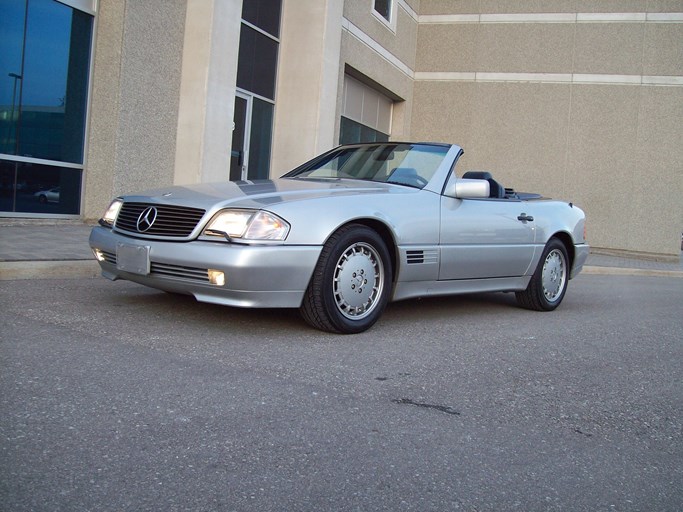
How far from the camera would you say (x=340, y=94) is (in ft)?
53.1

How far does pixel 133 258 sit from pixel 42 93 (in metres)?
6.11

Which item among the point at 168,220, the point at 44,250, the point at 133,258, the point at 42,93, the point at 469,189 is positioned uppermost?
the point at 42,93

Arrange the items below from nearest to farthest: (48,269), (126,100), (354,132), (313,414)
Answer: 1. (313,414)
2. (48,269)
3. (126,100)
4. (354,132)

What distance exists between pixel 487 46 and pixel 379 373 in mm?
18918

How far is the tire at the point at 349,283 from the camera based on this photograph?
4.48m

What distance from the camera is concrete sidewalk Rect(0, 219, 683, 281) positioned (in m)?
5.96

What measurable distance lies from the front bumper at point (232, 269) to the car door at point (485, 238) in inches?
55.5

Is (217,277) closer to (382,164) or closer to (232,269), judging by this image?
(232,269)

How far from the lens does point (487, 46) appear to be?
68.6 feet

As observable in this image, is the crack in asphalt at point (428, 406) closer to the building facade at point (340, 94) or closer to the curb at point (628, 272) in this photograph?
the building facade at point (340, 94)

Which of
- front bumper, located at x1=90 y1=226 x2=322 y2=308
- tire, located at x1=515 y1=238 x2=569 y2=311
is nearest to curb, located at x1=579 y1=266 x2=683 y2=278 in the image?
tire, located at x1=515 y1=238 x2=569 y2=311

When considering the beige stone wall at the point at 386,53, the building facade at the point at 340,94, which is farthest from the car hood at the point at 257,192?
the beige stone wall at the point at 386,53

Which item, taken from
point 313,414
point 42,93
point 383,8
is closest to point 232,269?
point 313,414

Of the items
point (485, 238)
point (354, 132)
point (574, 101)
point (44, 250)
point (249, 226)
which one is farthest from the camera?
point (574, 101)
